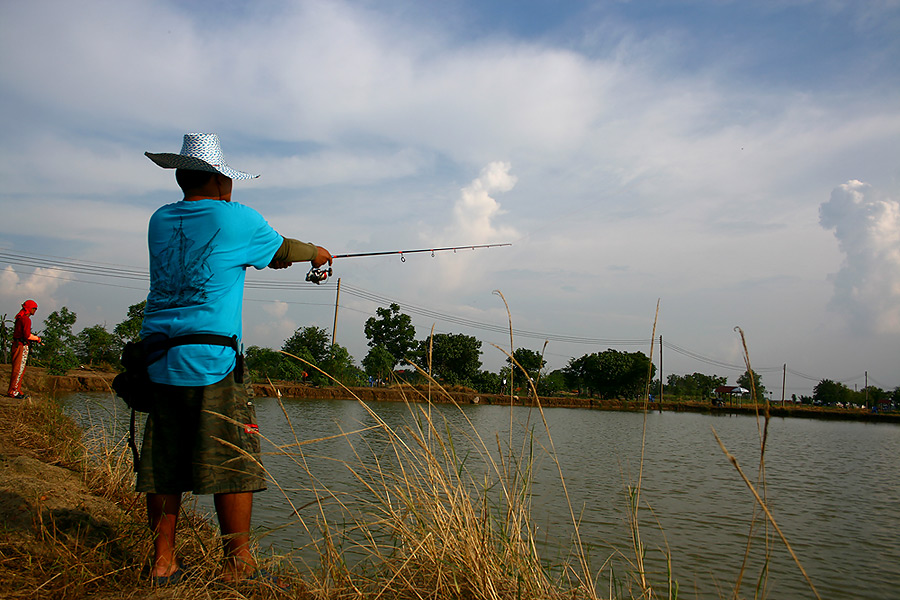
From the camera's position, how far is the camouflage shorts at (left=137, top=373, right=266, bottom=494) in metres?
2.03

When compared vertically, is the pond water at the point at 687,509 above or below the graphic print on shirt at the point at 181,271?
below

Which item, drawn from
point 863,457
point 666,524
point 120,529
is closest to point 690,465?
point 666,524

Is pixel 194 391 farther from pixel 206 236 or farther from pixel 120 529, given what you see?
pixel 120 529

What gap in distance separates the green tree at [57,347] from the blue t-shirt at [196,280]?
56.6 feet

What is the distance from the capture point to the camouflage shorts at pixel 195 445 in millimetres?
2031

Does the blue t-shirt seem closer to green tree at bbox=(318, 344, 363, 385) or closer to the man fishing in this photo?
the man fishing

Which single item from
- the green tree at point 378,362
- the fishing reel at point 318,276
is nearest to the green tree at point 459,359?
the green tree at point 378,362

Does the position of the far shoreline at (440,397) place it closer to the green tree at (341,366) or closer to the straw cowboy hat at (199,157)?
the green tree at (341,366)

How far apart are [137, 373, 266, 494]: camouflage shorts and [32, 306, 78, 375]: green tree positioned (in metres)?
17.2

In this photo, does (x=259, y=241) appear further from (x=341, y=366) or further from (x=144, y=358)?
(x=341, y=366)

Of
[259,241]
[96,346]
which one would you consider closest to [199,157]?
[259,241]

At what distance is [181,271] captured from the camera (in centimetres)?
207

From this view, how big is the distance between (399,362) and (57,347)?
28024 millimetres

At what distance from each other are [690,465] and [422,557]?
33.6ft
